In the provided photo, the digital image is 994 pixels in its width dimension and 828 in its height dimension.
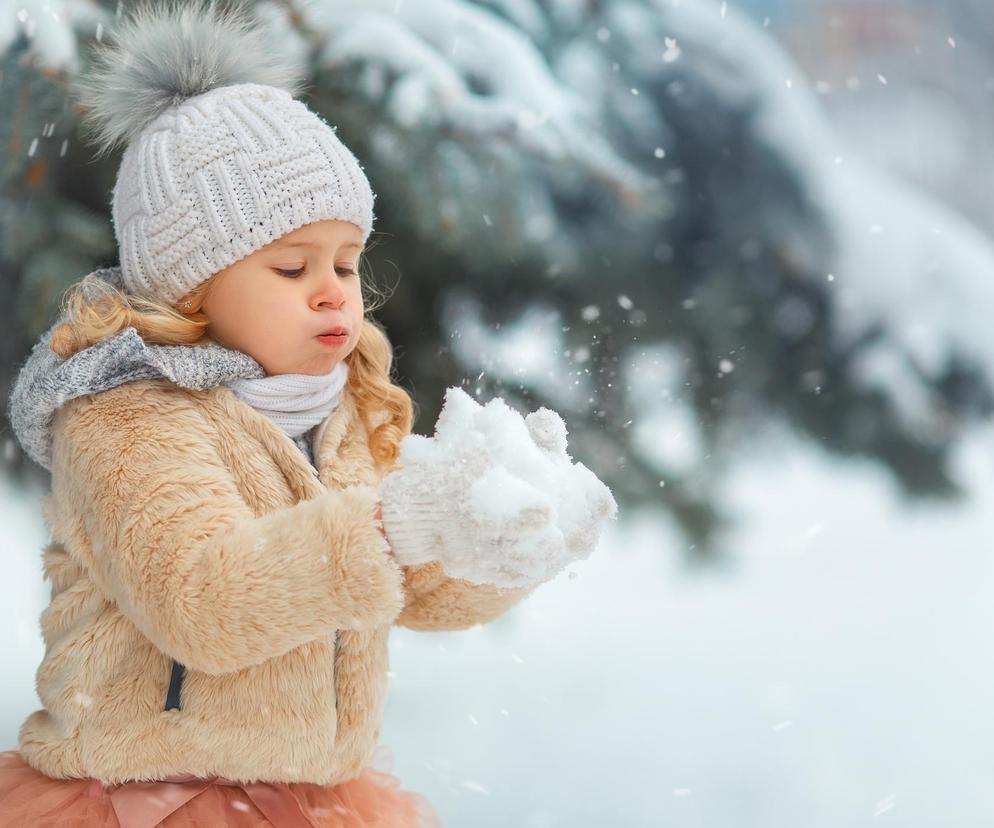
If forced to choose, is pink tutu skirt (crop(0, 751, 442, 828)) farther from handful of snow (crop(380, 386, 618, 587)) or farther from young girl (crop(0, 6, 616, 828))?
handful of snow (crop(380, 386, 618, 587))

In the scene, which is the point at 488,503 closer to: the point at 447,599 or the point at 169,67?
the point at 447,599

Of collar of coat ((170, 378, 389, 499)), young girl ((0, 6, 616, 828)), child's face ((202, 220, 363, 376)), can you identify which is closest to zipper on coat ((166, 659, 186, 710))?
young girl ((0, 6, 616, 828))

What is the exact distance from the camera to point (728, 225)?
5.69 ft

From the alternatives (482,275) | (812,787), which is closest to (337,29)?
(482,275)

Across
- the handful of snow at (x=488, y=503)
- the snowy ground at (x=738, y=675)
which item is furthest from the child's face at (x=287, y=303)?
the snowy ground at (x=738, y=675)

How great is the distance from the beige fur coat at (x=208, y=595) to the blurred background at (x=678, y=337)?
1.90 ft

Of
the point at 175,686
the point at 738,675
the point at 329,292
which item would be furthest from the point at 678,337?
the point at 175,686

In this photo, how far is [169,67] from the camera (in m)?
1.13

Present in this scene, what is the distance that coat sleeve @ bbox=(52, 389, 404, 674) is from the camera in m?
0.83

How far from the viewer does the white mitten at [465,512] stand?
78 centimetres

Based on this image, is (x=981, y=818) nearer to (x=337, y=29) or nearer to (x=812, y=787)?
(x=812, y=787)

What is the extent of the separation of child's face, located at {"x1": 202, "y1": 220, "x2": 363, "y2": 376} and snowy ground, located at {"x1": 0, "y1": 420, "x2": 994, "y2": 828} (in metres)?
0.82

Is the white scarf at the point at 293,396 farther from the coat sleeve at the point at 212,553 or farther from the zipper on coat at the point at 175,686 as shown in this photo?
the zipper on coat at the point at 175,686

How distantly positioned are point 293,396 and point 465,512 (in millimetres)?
352
